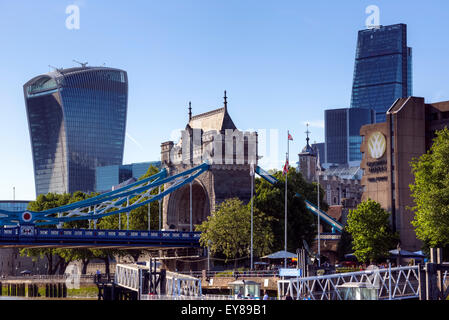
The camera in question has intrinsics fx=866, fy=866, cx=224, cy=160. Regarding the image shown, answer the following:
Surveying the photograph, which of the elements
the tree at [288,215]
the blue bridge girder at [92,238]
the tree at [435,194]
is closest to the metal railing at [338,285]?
the tree at [435,194]

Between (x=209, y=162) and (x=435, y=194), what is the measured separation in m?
41.3

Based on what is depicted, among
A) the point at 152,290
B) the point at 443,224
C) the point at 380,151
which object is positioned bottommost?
the point at 152,290

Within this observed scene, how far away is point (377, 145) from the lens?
108562mm

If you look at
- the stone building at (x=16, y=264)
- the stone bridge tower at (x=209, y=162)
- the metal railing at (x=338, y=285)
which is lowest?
the stone building at (x=16, y=264)

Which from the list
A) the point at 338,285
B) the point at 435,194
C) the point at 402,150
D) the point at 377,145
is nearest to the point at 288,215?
the point at 377,145

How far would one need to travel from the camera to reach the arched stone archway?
129 meters

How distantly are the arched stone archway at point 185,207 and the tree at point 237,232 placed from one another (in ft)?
68.6

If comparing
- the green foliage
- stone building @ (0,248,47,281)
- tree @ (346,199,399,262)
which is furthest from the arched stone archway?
stone building @ (0,248,47,281)

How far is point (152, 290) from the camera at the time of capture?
71.6 metres

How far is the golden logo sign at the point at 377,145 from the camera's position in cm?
10761

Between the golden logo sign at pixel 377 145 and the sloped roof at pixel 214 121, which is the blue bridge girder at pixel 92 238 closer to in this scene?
the sloped roof at pixel 214 121
